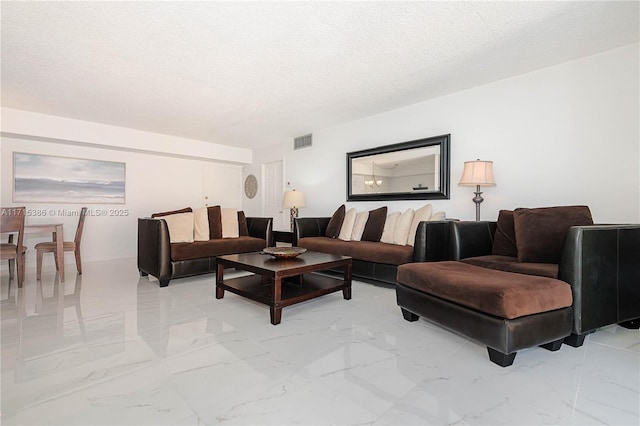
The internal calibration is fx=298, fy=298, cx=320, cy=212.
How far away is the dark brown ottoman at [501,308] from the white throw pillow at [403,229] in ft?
5.05

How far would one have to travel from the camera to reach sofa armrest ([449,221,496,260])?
2.75 meters

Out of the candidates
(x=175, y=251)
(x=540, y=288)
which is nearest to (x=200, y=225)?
(x=175, y=251)

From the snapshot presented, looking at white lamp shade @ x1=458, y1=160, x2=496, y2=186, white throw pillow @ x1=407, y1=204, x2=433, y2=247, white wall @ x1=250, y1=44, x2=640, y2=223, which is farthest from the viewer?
white throw pillow @ x1=407, y1=204, x2=433, y2=247

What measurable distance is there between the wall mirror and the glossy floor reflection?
2014 mm

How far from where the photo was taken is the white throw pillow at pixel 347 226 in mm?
4230

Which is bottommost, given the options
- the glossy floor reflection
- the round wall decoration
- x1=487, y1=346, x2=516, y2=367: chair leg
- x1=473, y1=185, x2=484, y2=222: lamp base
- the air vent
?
the glossy floor reflection

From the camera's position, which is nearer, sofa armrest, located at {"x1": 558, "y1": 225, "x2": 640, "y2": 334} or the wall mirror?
sofa armrest, located at {"x1": 558, "y1": 225, "x2": 640, "y2": 334}

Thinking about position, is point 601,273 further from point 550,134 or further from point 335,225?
point 335,225

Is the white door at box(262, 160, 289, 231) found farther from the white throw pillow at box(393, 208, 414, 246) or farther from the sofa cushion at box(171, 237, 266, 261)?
the white throw pillow at box(393, 208, 414, 246)

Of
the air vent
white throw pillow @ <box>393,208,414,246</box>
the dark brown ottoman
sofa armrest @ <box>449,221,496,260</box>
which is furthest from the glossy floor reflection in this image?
the air vent

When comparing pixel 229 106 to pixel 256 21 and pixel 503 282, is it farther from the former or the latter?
pixel 503 282

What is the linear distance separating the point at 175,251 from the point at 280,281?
185 centimetres

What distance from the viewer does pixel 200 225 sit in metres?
4.17

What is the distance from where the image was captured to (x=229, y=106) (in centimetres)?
416
